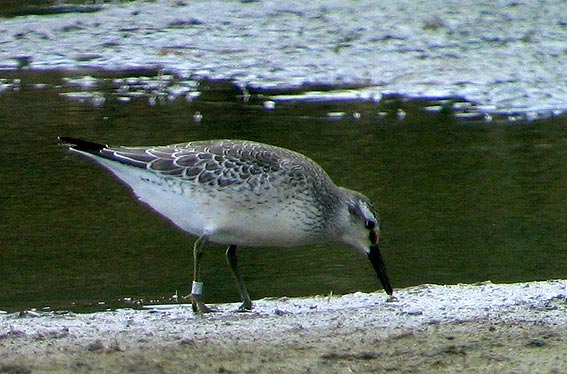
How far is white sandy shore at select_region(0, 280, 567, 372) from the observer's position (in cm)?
583

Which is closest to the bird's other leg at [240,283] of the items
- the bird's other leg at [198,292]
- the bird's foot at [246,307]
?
the bird's foot at [246,307]

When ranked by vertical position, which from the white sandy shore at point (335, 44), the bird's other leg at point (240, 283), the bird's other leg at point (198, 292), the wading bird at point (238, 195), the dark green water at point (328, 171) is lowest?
the white sandy shore at point (335, 44)

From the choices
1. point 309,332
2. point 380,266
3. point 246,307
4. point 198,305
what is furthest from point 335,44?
point 309,332

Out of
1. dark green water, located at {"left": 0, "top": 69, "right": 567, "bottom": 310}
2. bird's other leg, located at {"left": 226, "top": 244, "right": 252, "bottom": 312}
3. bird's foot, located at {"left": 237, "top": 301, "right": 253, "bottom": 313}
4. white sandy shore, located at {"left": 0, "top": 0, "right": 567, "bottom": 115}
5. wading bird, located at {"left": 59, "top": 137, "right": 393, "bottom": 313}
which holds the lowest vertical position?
white sandy shore, located at {"left": 0, "top": 0, "right": 567, "bottom": 115}

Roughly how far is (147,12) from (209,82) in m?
3.82

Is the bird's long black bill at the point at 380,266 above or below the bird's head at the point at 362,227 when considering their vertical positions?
below

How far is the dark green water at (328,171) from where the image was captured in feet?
27.8

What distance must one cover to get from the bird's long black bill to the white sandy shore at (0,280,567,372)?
0.28 feet

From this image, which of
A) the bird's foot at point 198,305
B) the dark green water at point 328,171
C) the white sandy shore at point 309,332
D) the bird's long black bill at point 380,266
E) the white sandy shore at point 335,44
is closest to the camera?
the white sandy shore at point 309,332

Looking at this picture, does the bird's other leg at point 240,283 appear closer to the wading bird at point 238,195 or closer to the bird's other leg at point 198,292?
the wading bird at point 238,195

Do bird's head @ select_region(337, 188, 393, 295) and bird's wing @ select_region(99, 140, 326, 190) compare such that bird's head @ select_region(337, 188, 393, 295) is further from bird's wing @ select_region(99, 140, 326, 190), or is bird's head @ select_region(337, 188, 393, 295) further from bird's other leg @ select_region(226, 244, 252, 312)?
bird's other leg @ select_region(226, 244, 252, 312)

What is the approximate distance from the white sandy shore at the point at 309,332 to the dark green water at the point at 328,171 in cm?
64

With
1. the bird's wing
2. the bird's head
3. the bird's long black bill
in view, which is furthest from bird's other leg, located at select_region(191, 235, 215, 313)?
the bird's long black bill

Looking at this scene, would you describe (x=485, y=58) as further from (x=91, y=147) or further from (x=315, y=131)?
(x=91, y=147)
